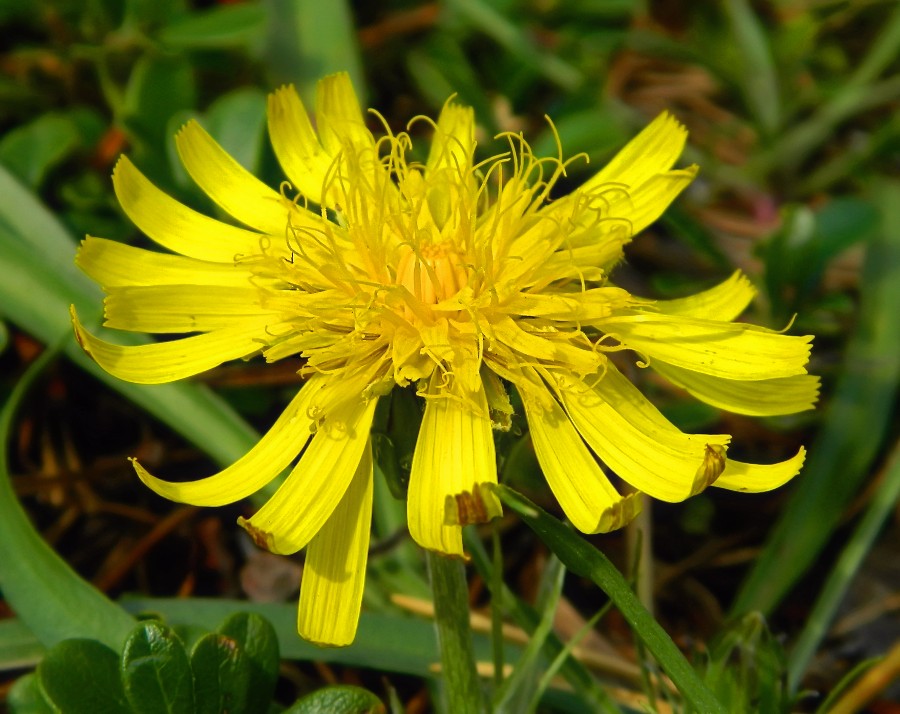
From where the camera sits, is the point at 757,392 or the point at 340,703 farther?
the point at 757,392

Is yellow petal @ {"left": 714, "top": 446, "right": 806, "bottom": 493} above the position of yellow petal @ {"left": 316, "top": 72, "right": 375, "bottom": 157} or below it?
below

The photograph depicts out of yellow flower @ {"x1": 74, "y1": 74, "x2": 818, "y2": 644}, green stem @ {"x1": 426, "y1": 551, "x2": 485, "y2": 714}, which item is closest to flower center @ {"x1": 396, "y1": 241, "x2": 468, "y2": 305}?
yellow flower @ {"x1": 74, "y1": 74, "x2": 818, "y2": 644}

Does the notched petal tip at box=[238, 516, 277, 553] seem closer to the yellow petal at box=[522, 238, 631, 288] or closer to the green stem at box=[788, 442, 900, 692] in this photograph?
the yellow petal at box=[522, 238, 631, 288]

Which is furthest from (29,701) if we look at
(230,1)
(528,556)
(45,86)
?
(230,1)

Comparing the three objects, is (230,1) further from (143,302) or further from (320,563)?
(320,563)

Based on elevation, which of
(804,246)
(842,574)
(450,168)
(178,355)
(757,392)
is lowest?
(842,574)

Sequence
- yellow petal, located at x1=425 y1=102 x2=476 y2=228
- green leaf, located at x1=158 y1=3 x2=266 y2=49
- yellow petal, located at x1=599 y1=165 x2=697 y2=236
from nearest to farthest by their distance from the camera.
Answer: yellow petal, located at x1=425 y1=102 x2=476 y2=228, yellow petal, located at x1=599 y1=165 x2=697 y2=236, green leaf, located at x1=158 y1=3 x2=266 y2=49

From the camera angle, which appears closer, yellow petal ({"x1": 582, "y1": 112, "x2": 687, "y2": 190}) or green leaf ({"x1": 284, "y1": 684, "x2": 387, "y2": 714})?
green leaf ({"x1": 284, "y1": 684, "x2": 387, "y2": 714})

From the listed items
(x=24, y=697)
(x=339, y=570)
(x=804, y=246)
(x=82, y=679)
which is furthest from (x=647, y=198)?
(x=24, y=697)

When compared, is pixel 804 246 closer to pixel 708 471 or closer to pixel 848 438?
pixel 848 438
